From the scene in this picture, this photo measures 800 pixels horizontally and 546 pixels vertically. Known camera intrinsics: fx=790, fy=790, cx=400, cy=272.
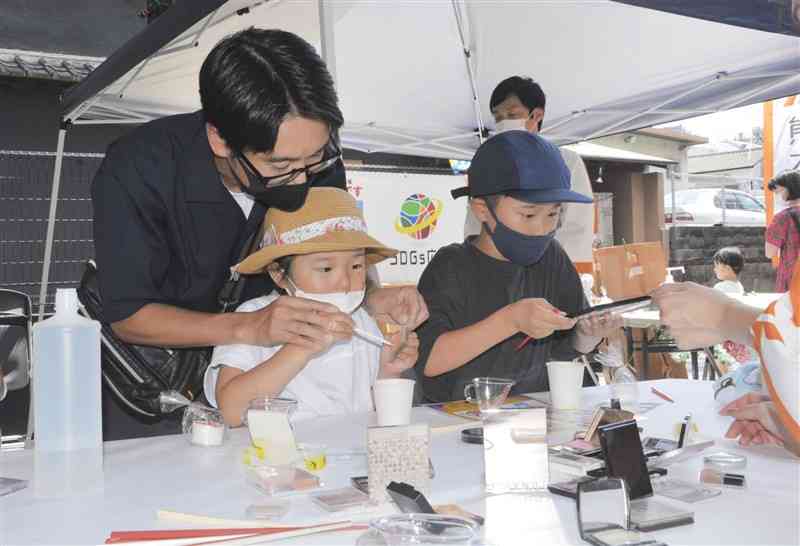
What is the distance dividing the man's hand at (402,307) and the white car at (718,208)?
16.1 meters

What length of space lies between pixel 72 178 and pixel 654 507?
6706 mm

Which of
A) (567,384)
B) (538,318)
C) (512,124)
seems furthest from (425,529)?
(512,124)

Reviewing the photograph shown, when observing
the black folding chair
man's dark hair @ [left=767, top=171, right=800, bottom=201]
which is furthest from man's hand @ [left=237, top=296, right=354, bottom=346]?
man's dark hair @ [left=767, top=171, right=800, bottom=201]

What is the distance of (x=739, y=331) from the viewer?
1604 mm

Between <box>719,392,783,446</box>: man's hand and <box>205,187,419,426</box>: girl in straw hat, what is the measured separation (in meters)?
0.81

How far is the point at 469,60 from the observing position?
199 inches

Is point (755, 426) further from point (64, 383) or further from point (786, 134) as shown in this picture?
point (786, 134)

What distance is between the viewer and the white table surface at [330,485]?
109cm

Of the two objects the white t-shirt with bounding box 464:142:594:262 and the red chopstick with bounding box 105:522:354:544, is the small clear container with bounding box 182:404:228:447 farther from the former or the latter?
the white t-shirt with bounding box 464:142:594:262

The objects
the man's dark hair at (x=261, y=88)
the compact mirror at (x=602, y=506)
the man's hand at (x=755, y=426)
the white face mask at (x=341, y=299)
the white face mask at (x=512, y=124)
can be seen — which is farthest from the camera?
the white face mask at (x=512, y=124)

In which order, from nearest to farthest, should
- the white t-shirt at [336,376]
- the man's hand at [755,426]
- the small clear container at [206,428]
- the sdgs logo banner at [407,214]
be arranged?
the man's hand at [755,426] → the small clear container at [206,428] → the white t-shirt at [336,376] → the sdgs logo banner at [407,214]

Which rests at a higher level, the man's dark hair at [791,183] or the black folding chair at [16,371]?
the man's dark hair at [791,183]

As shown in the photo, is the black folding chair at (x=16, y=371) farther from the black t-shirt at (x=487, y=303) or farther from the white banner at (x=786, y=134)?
the white banner at (x=786, y=134)

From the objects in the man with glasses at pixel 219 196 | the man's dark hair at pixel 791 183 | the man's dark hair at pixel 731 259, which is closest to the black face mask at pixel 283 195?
the man with glasses at pixel 219 196
